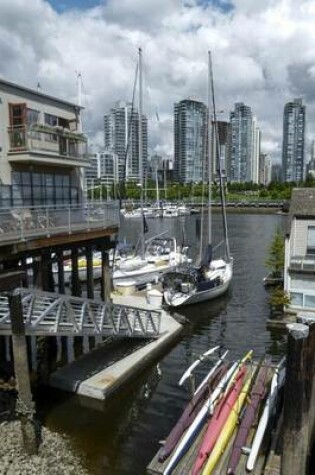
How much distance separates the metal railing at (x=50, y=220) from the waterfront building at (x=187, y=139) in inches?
3309

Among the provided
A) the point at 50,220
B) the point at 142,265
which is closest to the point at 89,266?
the point at 50,220

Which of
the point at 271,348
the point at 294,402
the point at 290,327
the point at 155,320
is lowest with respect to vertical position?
the point at 271,348

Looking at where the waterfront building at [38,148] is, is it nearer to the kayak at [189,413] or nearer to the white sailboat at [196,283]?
the white sailboat at [196,283]

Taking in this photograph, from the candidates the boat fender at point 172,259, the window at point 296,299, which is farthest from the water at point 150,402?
the boat fender at point 172,259

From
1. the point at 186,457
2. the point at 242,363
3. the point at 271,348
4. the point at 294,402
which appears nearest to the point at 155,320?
the point at 271,348

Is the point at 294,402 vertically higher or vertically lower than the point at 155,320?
higher

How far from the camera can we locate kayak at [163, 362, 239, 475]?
1099 cm

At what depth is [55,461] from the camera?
41.5ft

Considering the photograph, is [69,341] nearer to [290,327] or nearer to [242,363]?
[242,363]

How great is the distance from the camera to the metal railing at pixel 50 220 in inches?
603

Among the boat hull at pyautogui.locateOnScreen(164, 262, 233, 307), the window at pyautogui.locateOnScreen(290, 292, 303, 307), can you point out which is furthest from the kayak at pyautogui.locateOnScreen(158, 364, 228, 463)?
the boat hull at pyautogui.locateOnScreen(164, 262, 233, 307)

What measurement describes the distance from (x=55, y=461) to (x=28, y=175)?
507 inches

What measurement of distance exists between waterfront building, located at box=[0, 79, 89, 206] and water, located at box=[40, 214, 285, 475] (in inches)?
372

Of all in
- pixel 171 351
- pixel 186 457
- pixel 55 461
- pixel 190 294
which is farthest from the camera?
pixel 190 294
